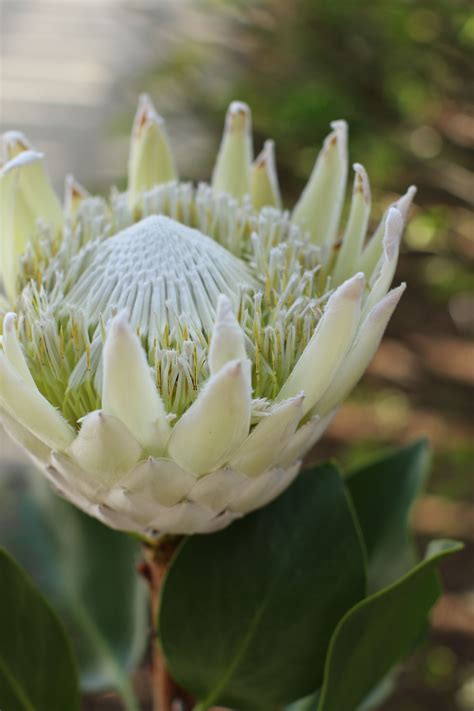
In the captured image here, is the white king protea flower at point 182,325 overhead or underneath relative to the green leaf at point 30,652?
overhead

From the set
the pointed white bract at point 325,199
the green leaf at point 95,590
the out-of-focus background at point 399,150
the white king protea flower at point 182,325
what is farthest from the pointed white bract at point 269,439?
the out-of-focus background at point 399,150

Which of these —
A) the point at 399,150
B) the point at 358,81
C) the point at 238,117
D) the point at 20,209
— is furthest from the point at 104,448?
the point at 358,81

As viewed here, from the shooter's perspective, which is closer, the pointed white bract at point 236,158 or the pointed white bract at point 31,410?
the pointed white bract at point 31,410

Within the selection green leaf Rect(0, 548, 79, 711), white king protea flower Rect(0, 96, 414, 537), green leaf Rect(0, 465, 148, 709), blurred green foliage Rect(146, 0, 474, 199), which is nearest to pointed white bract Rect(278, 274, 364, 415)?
white king protea flower Rect(0, 96, 414, 537)

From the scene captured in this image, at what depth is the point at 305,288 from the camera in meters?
0.63

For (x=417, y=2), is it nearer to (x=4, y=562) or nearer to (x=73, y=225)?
(x=73, y=225)

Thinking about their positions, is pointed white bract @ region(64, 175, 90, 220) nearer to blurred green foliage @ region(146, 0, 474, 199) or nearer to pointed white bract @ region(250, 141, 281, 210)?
pointed white bract @ region(250, 141, 281, 210)

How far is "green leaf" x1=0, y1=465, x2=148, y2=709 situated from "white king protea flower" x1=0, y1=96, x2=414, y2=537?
29 centimetres

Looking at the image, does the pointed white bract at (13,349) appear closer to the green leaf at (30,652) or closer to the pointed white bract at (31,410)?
the pointed white bract at (31,410)

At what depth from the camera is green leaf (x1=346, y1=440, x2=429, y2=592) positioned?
75 cm

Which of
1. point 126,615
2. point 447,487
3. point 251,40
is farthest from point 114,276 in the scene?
point 251,40

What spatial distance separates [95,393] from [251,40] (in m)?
2.96

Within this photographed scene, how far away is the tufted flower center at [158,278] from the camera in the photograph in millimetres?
593

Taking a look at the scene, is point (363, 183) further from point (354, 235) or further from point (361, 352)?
point (361, 352)
